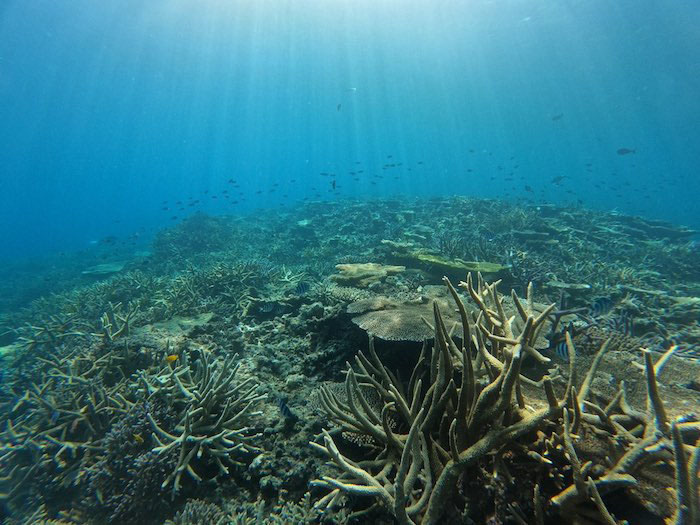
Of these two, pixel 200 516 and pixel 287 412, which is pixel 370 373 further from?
pixel 200 516

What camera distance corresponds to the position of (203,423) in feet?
11.7

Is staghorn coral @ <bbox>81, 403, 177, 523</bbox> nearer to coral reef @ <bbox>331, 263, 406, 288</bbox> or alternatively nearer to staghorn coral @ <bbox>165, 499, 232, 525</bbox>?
staghorn coral @ <bbox>165, 499, 232, 525</bbox>

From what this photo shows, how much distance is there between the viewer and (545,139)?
151 metres

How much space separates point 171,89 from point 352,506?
391ft

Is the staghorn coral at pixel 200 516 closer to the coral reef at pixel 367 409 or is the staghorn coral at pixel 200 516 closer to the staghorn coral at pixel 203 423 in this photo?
the coral reef at pixel 367 409

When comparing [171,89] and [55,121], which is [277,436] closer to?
[171,89]

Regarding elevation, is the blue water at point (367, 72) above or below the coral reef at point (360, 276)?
above

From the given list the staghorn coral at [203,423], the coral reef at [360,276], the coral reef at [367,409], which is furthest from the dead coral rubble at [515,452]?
the coral reef at [360,276]

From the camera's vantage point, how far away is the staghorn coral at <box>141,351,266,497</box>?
3.21m

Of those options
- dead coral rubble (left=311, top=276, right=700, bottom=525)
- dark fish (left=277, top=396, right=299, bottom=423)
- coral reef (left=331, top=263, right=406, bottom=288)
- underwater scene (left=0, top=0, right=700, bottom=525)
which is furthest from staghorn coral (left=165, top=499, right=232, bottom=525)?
coral reef (left=331, top=263, right=406, bottom=288)

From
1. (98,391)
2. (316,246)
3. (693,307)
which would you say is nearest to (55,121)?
(316,246)

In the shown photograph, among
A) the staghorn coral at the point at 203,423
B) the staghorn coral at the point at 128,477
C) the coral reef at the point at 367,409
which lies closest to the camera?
the coral reef at the point at 367,409

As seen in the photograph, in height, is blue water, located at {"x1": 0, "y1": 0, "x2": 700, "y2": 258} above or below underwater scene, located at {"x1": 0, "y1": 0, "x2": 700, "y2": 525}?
above

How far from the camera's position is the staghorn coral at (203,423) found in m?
3.21
